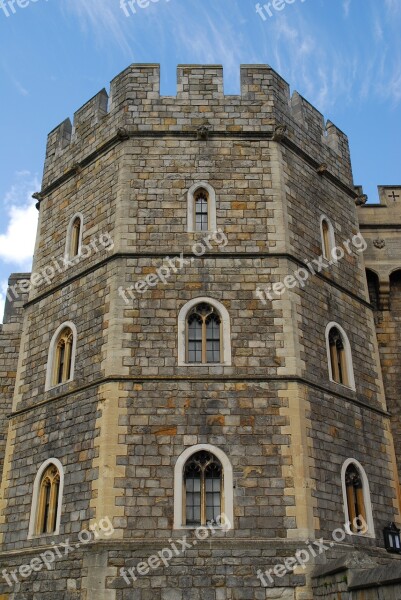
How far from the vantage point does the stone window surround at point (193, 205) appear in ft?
41.8

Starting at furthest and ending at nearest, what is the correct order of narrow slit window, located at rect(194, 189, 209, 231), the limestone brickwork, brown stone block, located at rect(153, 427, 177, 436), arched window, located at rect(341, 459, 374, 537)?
the limestone brickwork → narrow slit window, located at rect(194, 189, 209, 231) → arched window, located at rect(341, 459, 374, 537) → brown stone block, located at rect(153, 427, 177, 436)

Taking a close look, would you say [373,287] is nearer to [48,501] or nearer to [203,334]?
[203,334]

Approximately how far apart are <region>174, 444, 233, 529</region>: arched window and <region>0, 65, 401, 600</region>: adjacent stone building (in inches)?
1.3

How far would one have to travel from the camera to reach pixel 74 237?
1397cm

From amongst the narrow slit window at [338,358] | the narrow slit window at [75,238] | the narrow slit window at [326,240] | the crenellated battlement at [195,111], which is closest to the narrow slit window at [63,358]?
the narrow slit window at [75,238]

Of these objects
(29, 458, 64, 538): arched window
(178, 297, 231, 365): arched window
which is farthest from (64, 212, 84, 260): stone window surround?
(29, 458, 64, 538): arched window

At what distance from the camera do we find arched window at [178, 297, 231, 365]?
11539 millimetres

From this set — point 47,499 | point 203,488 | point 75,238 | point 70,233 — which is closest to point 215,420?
point 203,488

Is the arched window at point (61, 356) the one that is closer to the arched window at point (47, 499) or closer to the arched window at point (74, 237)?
the arched window at point (47, 499)

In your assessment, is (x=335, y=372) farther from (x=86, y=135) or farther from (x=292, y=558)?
(x=86, y=135)

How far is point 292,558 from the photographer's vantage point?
9938mm

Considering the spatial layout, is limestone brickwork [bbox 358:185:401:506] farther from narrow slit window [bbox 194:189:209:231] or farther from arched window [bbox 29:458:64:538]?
arched window [bbox 29:458:64:538]

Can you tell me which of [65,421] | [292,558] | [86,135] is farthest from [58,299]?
[292,558]

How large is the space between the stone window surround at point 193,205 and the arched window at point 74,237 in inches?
99.3
